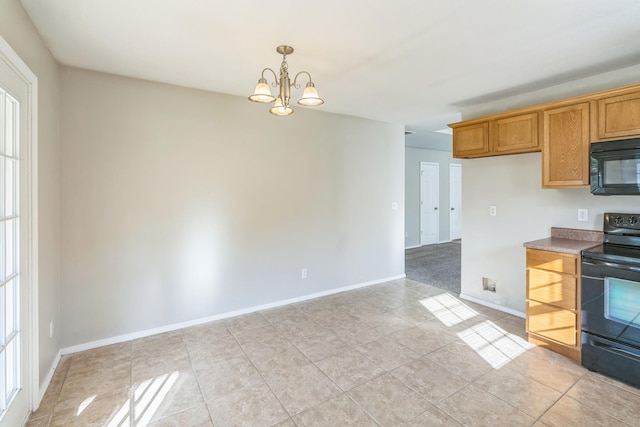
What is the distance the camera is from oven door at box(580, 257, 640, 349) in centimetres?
221

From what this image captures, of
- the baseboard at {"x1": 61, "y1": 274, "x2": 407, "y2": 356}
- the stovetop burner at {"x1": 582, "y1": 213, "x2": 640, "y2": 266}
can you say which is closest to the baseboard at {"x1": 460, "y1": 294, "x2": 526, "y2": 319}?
the stovetop burner at {"x1": 582, "y1": 213, "x2": 640, "y2": 266}

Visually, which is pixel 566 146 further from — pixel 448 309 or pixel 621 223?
pixel 448 309

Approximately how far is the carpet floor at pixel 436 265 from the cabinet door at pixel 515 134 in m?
2.10

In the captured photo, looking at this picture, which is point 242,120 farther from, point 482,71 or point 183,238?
point 482,71

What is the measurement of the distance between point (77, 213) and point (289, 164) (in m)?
2.20

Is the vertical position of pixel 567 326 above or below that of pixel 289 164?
below

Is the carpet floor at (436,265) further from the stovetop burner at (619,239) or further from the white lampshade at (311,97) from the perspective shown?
the white lampshade at (311,97)

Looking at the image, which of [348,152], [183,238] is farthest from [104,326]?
[348,152]

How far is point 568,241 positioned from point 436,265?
3020 mm

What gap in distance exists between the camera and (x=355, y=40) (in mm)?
2268

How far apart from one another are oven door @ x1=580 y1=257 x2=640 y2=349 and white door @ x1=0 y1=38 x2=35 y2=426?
3872mm

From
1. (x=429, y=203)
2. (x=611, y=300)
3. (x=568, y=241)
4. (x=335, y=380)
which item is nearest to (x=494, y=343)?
(x=611, y=300)

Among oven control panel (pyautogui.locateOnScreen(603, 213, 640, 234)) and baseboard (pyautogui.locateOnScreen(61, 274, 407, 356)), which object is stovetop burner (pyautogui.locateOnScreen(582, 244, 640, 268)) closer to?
oven control panel (pyautogui.locateOnScreen(603, 213, 640, 234))

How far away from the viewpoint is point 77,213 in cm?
276
